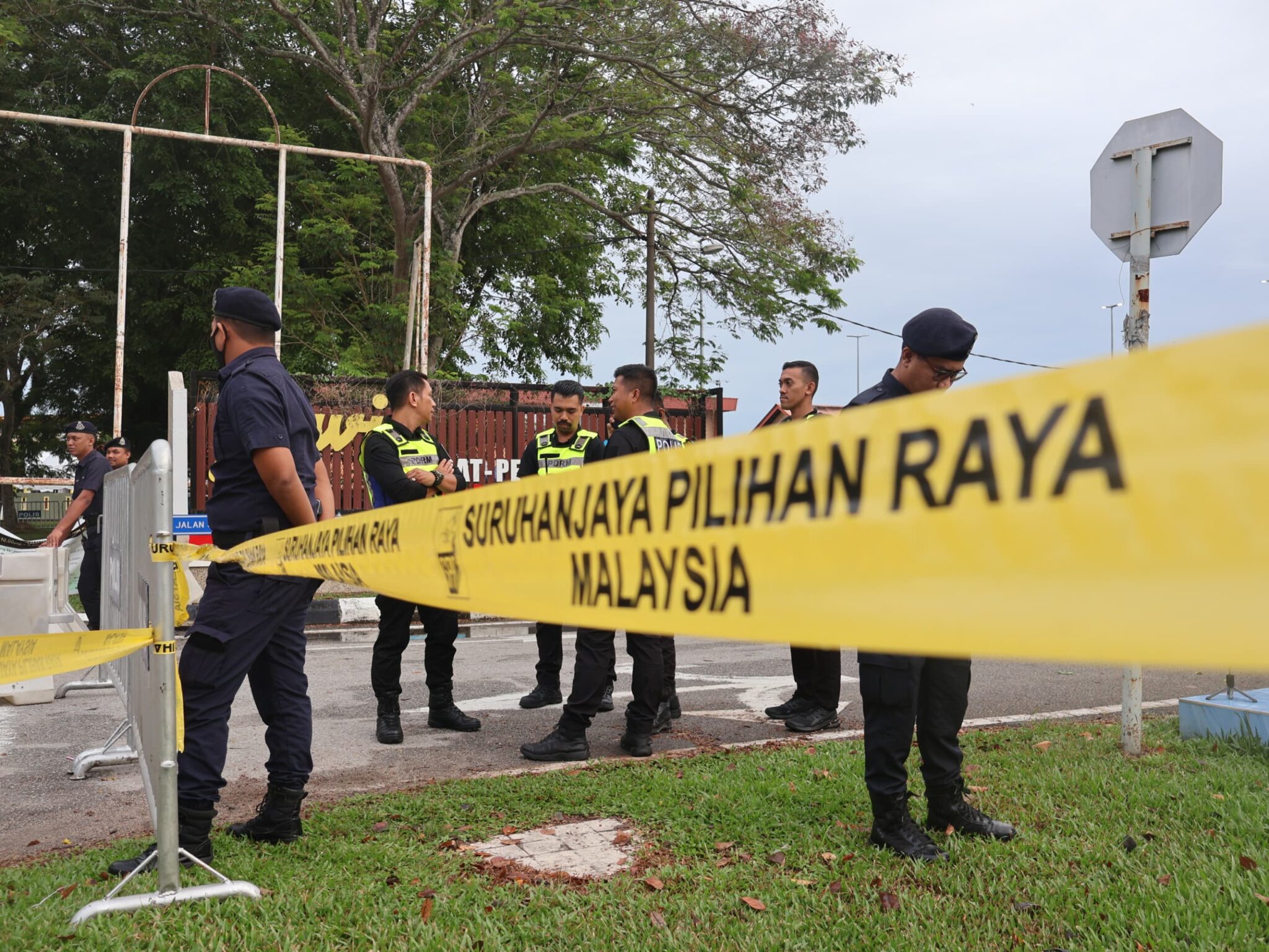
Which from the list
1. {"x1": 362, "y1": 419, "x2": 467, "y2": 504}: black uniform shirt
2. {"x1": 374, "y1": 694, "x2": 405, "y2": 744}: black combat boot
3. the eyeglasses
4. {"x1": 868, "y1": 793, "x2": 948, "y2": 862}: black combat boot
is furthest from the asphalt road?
the eyeglasses

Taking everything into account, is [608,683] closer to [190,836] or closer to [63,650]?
[190,836]

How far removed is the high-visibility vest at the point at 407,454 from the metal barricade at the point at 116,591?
1.22m

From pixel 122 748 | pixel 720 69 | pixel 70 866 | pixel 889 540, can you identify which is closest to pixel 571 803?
pixel 70 866

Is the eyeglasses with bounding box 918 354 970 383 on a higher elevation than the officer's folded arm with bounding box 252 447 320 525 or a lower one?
higher

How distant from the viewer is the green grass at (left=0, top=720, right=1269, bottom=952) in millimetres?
2805

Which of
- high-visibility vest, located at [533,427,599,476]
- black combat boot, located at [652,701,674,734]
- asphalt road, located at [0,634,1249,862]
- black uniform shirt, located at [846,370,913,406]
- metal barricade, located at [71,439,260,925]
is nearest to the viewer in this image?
metal barricade, located at [71,439,260,925]

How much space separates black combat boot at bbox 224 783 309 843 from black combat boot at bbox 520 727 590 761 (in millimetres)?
1534

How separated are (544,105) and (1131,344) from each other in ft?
54.5

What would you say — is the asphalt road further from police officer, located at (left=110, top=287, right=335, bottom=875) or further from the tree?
the tree

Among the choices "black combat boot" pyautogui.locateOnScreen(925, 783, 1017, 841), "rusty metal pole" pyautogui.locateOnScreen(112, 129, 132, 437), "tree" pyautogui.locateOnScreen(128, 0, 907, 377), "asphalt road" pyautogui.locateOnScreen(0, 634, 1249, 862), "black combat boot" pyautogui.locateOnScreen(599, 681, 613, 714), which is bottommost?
"asphalt road" pyautogui.locateOnScreen(0, 634, 1249, 862)

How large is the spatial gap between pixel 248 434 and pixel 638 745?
8.70ft

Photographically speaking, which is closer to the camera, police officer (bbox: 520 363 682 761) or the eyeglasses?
the eyeglasses

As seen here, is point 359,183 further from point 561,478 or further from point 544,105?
point 561,478

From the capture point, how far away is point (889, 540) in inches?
45.9
